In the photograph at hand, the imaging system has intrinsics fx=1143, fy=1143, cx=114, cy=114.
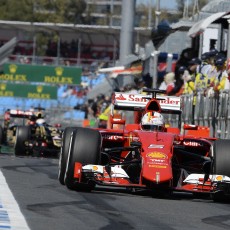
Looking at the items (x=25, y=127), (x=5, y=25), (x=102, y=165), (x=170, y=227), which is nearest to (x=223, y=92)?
(x=25, y=127)

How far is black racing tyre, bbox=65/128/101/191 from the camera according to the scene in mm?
13141

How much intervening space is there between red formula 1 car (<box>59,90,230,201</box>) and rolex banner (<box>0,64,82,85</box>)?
37.1 meters

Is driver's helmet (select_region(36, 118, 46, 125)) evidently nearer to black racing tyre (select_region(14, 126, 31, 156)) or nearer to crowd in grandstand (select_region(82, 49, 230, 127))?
black racing tyre (select_region(14, 126, 31, 156))

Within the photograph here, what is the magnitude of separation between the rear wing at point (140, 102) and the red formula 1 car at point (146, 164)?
53.6 inches

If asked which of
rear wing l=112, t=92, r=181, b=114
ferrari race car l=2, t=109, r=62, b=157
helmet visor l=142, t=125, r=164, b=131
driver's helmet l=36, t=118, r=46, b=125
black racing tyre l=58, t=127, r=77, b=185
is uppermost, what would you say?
rear wing l=112, t=92, r=181, b=114

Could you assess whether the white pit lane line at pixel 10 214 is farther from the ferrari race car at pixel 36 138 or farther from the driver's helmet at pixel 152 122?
the ferrari race car at pixel 36 138

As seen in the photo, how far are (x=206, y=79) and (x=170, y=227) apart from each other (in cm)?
1480

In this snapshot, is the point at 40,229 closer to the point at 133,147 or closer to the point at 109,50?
the point at 133,147

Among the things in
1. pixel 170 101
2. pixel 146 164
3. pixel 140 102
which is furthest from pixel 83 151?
pixel 170 101

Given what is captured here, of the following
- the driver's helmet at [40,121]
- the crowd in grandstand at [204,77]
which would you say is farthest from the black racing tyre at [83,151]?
the driver's helmet at [40,121]

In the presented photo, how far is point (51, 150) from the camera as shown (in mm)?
25625

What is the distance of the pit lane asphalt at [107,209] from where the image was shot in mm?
9492

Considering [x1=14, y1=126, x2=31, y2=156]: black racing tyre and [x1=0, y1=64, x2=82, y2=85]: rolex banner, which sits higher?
[x1=0, y1=64, x2=82, y2=85]: rolex banner

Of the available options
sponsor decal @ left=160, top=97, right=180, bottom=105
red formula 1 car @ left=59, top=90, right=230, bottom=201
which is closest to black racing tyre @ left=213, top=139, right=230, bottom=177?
red formula 1 car @ left=59, top=90, right=230, bottom=201
